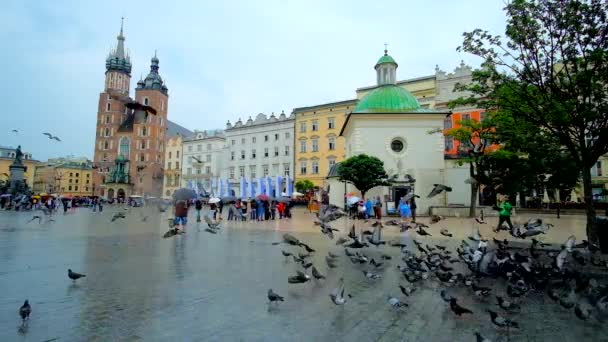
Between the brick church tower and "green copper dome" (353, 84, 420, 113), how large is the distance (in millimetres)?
67213

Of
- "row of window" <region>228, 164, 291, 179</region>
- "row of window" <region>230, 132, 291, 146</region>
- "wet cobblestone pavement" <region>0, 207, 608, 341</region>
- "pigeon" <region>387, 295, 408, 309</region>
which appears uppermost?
"row of window" <region>230, 132, 291, 146</region>

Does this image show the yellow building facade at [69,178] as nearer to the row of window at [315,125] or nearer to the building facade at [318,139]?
the building facade at [318,139]

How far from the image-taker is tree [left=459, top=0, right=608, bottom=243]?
802 centimetres

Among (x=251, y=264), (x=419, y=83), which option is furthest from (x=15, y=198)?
(x=419, y=83)

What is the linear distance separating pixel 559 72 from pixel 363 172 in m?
22.7

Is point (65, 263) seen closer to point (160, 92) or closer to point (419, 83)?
point (419, 83)

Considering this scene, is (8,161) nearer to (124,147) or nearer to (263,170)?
(124,147)

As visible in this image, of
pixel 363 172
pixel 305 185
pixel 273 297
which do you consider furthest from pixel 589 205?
pixel 305 185

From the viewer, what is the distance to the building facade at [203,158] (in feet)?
250

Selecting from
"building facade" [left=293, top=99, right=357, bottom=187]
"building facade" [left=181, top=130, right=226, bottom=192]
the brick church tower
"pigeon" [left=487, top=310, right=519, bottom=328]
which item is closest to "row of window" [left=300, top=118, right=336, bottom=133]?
"building facade" [left=293, top=99, right=357, bottom=187]

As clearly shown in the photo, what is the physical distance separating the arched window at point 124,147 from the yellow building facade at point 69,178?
22857 mm

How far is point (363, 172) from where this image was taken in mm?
31297

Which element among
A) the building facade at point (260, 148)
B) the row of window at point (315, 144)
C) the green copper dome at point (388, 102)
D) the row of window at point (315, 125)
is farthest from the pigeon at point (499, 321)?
the building facade at point (260, 148)

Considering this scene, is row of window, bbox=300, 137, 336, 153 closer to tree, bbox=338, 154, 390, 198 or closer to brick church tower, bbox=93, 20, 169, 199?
tree, bbox=338, 154, 390, 198
